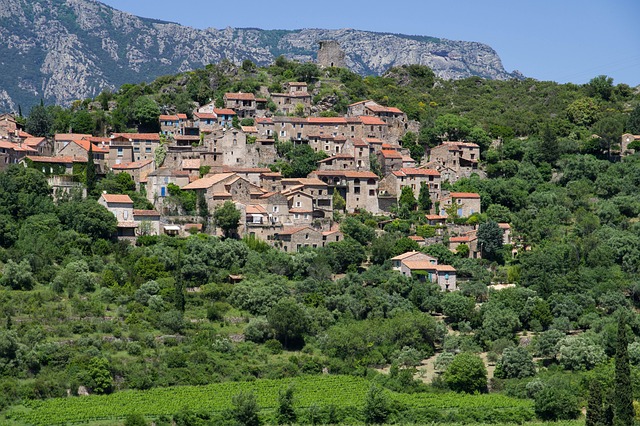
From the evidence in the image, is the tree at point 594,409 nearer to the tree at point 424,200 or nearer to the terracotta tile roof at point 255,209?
the terracotta tile roof at point 255,209

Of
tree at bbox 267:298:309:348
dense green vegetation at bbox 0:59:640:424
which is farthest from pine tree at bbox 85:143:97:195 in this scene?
tree at bbox 267:298:309:348

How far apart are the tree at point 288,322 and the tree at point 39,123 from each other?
105 feet

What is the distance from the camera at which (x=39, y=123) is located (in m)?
92.2

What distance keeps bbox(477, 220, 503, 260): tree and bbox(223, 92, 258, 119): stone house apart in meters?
24.4

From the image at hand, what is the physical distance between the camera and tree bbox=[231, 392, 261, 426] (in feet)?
194

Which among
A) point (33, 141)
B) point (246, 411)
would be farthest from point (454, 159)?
point (246, 411)

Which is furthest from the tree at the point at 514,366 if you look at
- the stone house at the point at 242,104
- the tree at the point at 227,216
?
the stone house at the point at 242,104

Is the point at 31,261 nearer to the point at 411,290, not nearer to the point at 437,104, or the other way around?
the point at 411,290

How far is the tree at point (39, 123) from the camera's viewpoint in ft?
302

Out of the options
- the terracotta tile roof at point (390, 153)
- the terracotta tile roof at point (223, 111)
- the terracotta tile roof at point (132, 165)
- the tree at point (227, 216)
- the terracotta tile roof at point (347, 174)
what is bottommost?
the tree at point (227, 216)

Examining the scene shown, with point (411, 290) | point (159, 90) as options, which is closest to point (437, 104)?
point (159, 90)

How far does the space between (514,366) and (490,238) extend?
1592 cm

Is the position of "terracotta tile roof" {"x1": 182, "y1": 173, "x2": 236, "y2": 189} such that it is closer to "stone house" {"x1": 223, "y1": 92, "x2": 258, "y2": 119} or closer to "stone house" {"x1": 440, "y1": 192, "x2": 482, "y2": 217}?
"stone house" {"x1": 223, "y1": 92, "x2": 258, "y2": 119}

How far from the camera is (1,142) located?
270 ft
